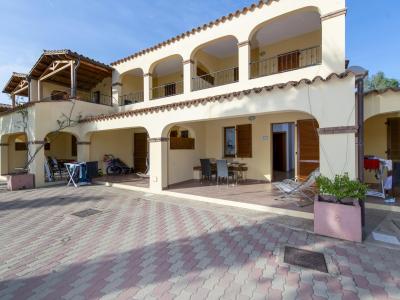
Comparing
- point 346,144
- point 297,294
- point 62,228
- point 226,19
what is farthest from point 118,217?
point 226,19

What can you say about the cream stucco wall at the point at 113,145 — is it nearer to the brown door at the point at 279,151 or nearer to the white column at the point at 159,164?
the white column at the point at 159,164

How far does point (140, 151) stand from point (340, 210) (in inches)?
447

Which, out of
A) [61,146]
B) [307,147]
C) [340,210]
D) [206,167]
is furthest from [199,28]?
[61,146]

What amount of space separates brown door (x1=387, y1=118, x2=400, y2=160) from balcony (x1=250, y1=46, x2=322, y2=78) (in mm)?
3309

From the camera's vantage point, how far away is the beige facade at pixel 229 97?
205 inches

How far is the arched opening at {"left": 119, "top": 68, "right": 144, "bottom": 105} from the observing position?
42.8ft

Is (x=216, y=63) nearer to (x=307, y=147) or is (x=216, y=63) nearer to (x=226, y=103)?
(x=226, y=103)

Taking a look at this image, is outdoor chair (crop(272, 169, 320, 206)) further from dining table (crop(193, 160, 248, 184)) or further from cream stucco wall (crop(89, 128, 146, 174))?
cream stucco wall (crop(89, 128, 146, 174))

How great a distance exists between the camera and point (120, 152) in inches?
526

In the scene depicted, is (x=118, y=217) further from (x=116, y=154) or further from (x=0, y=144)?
(x=0, y=144)

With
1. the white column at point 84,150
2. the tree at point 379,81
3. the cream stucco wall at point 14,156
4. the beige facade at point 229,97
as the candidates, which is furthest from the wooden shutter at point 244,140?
the tree at point 379,81

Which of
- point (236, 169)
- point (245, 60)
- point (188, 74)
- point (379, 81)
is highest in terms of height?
point (379, 81)

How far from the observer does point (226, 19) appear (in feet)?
27.6

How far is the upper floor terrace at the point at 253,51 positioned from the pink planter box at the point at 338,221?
13.4 feet
